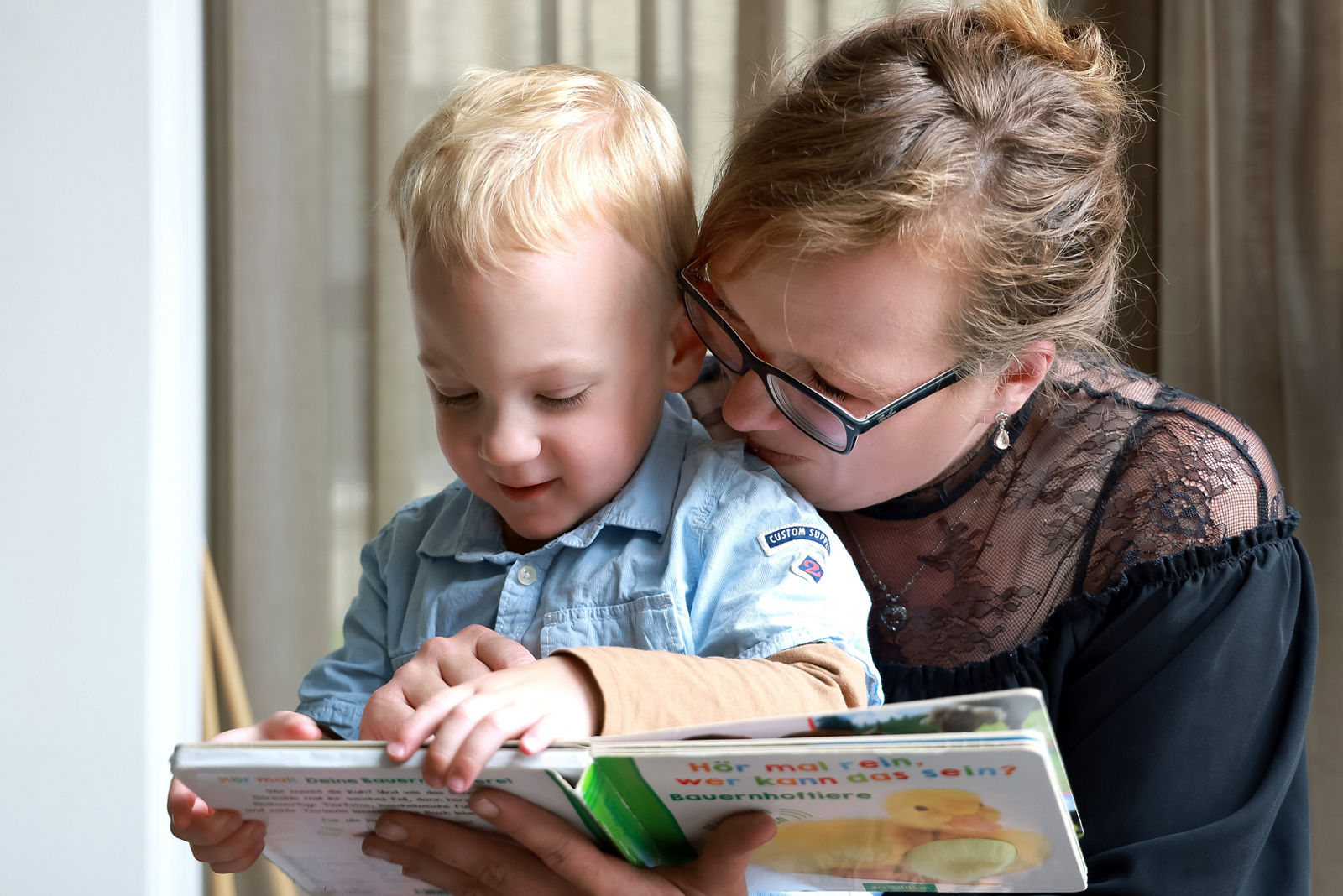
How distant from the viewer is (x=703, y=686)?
79cm

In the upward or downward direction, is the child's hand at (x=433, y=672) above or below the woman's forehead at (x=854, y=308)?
below

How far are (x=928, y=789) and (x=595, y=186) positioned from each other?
0.58 meters

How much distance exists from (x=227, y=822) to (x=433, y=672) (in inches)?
7.0

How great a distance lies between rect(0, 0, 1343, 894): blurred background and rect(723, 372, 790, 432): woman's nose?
1.59ft

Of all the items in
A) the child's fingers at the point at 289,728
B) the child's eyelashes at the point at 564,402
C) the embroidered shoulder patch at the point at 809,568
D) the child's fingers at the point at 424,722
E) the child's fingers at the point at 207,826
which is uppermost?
the child's eyelashes at the point at 564,402

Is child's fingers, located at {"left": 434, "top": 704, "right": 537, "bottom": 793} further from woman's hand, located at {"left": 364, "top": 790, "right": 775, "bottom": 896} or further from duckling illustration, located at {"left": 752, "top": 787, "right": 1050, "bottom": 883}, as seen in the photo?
duckling illustration, located at {"left": 752, "top": 787, "right": 1050, "bottom": 883}

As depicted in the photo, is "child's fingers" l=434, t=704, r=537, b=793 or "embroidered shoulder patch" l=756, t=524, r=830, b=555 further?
"embroidered shoulder patch" l=756, t=524, r=830, b=555

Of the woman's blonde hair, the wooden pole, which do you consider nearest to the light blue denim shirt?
the woman's blonde hair

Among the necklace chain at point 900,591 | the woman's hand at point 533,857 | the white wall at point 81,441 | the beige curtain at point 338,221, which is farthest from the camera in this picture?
the beige curtain at point 338,221

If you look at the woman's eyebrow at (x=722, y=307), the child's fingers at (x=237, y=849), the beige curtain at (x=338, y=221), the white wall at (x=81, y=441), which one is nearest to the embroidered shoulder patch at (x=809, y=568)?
the woman's eyebrow at (x=722, y=307)

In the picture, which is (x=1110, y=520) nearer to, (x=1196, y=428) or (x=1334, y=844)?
(x=1196, y=428)

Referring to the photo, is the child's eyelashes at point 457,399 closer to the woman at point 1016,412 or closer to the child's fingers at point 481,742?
the woman at point 1016,412

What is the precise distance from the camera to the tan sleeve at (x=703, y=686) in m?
0.75

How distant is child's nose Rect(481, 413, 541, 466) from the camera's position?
37.2 inches
